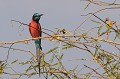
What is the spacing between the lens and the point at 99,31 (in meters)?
3.31

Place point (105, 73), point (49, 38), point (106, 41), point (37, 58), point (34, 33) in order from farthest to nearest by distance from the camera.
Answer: point (34, 33), point (37, 58), point (105, 73), point (49, 38), point (106, 41)

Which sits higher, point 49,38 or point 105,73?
point 49,38

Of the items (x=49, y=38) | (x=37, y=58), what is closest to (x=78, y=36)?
(x=49, y=38)

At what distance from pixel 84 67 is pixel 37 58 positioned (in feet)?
2.58

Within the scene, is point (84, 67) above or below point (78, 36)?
below

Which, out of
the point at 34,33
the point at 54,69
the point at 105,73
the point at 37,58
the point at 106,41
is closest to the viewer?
the point at 106,41

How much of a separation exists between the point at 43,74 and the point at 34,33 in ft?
6.65

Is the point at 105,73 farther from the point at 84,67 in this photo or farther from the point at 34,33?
the point at 34,33

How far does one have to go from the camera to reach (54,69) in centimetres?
365

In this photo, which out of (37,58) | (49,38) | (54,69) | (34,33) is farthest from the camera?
(34,33)

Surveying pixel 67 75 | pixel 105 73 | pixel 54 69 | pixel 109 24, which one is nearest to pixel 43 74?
pixel 54 69

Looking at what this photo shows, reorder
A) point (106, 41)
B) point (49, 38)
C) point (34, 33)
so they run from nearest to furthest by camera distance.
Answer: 1. point (106, 41)
2. point (49, 38)
3. point (34, 33)

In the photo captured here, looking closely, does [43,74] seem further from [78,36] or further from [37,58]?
Result: [78,36]

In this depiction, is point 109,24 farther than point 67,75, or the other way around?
point 67,75
